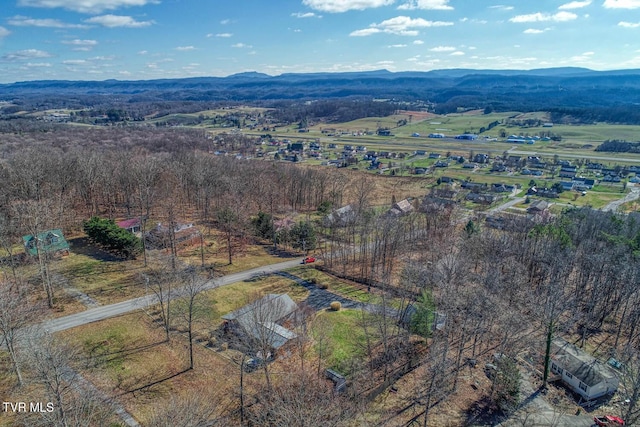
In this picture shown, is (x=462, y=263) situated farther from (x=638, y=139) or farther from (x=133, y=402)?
(x=638, y=139)

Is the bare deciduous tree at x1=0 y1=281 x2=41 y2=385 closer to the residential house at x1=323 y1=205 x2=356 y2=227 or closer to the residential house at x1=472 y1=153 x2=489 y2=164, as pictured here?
the residential house at x1=323 y1=205 x2=356 y2=227

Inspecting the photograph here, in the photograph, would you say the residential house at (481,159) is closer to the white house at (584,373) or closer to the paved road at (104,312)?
the white house at (584,373)

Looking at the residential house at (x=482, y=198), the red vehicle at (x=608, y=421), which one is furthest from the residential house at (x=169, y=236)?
the residential house at (x=482, y=198)

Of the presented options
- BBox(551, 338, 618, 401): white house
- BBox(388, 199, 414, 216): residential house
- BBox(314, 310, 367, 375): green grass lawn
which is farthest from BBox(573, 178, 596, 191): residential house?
BBox(314, 310, 367, 375): green grass lawn

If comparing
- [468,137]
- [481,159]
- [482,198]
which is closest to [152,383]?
[482,198]

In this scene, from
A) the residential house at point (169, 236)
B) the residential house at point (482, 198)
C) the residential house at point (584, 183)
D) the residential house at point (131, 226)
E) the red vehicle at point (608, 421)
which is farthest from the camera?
the residential house at point (584, 183)
